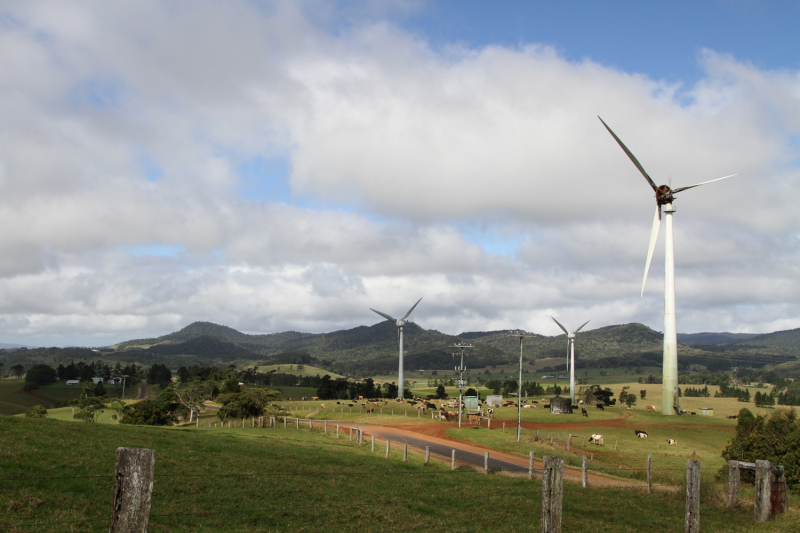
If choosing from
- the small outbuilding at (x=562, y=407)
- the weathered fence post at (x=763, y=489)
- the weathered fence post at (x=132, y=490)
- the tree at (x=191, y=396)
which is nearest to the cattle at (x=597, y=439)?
the weathered fence post at (x=763, y=489)

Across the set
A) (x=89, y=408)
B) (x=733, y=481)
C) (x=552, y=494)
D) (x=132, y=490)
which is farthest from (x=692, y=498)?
(x=89, y=408)

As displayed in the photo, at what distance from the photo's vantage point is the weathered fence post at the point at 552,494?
11.0m

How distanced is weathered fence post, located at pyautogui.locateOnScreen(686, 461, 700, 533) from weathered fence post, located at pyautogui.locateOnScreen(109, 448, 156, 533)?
13.8 metres

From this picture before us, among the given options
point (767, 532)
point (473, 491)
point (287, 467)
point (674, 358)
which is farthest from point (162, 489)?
point (674, 358)

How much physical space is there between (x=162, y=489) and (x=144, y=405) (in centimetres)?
6440

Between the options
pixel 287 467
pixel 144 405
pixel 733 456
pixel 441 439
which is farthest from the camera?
pixel 144 405

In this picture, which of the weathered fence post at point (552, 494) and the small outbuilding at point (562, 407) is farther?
the small outbuilding at point (562, 407)

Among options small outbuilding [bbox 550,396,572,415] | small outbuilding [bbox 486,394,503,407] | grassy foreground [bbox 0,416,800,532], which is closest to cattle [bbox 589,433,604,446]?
grassy foreground [bbox 0,416,800,532]

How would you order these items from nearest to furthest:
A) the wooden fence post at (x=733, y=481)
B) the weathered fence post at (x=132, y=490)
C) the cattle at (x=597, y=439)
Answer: the weathered fence post at (x=132, y=490)
the wooden fence post at (x=733, y=481)
the cattle at (x=597, y=439)

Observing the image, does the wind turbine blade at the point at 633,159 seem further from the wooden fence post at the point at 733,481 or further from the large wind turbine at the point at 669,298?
the wooden fence post at the point at 733,481

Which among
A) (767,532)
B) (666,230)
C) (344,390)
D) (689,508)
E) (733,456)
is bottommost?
(344,390)

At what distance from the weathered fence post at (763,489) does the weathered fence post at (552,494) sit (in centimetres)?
1332

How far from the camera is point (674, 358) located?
91875 mm

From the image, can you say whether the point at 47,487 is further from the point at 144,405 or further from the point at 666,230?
the point at 666,230
